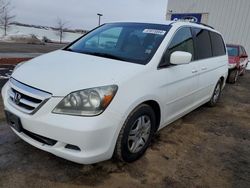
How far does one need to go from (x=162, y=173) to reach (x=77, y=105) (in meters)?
1.27

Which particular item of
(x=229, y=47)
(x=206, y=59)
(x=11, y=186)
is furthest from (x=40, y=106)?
(x=229, y=47)

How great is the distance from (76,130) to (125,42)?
1.65 m

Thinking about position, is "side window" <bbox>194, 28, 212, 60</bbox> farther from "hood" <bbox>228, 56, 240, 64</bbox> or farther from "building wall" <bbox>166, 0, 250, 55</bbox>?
"building wall" <bbox>166, 0, 250, 55</bbox>

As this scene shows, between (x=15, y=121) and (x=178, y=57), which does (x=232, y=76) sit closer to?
(x=178, y=57)

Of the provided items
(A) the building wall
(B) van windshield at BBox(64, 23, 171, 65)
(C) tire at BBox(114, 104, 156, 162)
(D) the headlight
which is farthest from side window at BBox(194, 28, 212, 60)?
(A) the building wall

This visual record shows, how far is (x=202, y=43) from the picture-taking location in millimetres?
4336

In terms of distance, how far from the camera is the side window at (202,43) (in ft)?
13.5

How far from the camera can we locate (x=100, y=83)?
2.42 m

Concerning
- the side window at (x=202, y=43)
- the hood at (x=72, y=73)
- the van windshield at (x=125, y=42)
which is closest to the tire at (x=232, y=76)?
the side window at (x=202, y=43)

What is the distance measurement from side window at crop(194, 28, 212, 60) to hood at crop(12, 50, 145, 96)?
1.73 meters

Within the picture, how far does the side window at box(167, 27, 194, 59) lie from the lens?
333cm

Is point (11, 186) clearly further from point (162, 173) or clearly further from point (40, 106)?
point (162, 173)

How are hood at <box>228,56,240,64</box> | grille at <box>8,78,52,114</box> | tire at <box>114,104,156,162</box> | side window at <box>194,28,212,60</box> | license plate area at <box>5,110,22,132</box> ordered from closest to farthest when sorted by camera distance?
grille at <box>8,78,52,114</box>, license plate area at <box>5,110,22,132</box>, tire at <box>114,104,156,162</box>, side window at <box>194,28,212,60</box>, hood at <box>228,56,240,64</box>

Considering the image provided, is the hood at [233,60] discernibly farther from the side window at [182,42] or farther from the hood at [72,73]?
the hood at [72,73]
